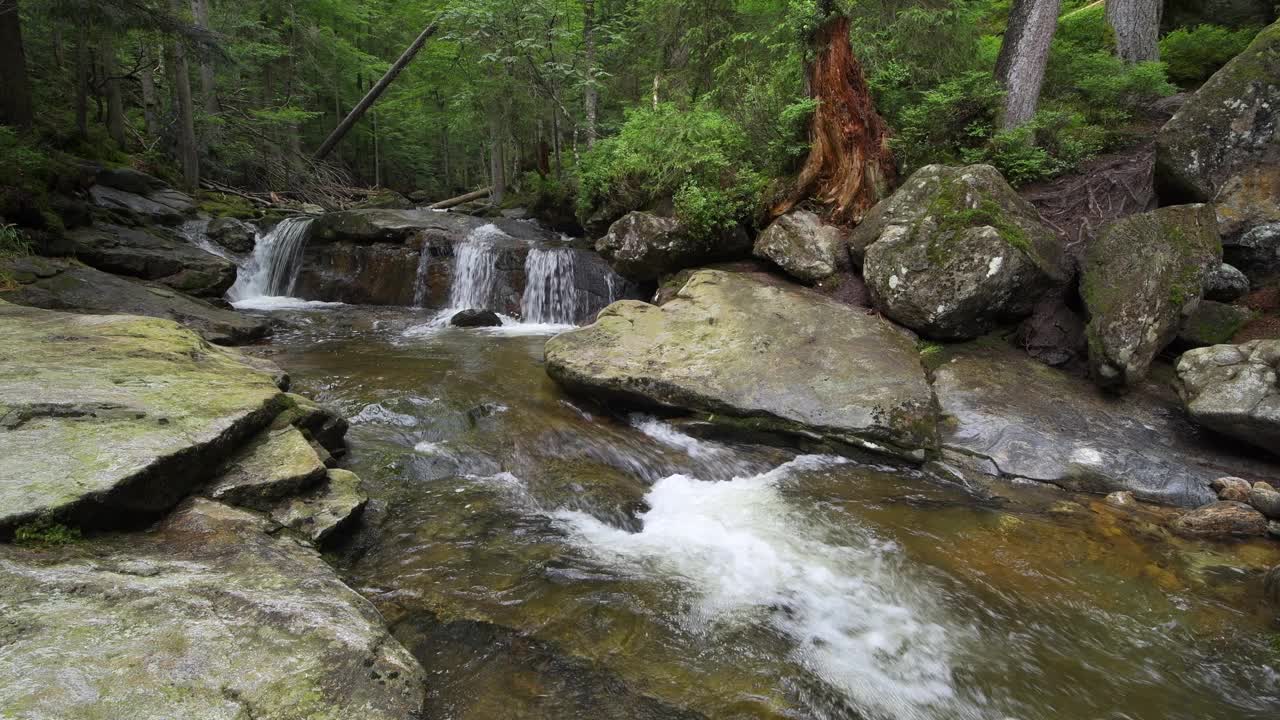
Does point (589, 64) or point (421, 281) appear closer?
point (421, 281)

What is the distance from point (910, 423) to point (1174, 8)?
13.3 metres

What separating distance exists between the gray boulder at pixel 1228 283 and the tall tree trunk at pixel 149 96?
23.3m

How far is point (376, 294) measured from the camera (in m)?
13.9

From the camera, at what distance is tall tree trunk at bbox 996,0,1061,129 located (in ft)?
28.0

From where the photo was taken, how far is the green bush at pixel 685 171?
948 centimetres

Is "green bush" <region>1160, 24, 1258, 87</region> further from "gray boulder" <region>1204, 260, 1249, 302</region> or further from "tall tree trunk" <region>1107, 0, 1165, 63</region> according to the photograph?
"gray boulder" <region>1204, 260, 1249, 302</region>

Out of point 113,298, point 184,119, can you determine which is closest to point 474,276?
point 113,298

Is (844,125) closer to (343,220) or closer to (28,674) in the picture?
(28,674)

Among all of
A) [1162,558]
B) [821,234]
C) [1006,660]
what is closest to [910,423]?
[1162,558]

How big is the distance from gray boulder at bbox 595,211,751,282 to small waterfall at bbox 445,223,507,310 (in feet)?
13.0

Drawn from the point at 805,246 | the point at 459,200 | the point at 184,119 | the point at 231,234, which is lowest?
the point at 231,234

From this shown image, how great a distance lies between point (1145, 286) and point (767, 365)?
13.1 feet

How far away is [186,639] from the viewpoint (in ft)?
7.68

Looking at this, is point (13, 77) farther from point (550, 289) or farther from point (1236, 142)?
point (1236, 142)
